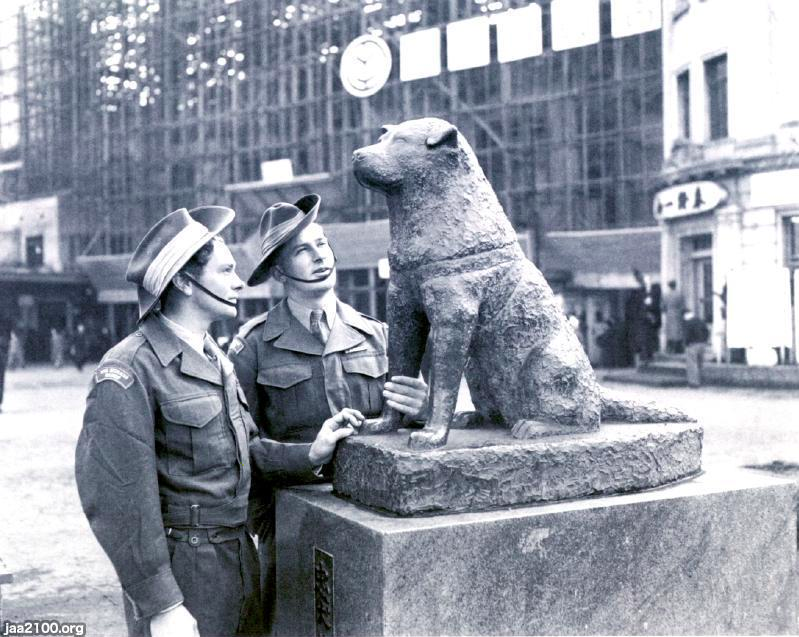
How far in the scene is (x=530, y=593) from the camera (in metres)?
2.81

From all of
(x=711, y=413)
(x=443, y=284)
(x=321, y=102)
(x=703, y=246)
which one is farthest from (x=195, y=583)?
(x=321, y=102)

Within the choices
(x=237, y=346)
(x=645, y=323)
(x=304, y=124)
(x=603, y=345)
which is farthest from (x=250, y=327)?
(x=304, y=124)

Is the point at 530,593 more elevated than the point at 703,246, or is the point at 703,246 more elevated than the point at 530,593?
the point at 703,246

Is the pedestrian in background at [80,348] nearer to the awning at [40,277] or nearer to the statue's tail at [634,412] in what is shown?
the awning at [40,277]

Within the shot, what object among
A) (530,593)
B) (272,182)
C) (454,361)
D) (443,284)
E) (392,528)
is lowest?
(530,593)

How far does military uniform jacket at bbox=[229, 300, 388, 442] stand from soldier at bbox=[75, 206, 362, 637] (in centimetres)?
49

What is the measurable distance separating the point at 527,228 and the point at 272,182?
889 cm

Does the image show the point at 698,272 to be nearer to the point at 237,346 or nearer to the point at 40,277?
the point at 237,346

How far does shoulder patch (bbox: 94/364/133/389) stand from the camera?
2613 mm

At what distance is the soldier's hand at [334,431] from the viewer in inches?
122

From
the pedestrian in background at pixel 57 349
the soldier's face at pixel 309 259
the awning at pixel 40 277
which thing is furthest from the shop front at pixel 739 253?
the awning at pixel 40 277

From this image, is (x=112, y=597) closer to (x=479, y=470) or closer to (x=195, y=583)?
(x=195, y=583)

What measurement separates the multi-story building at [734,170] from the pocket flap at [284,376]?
609 centimetres

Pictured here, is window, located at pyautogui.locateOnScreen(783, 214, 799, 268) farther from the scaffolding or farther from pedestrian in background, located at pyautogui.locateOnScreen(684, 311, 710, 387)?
the scaffolding
